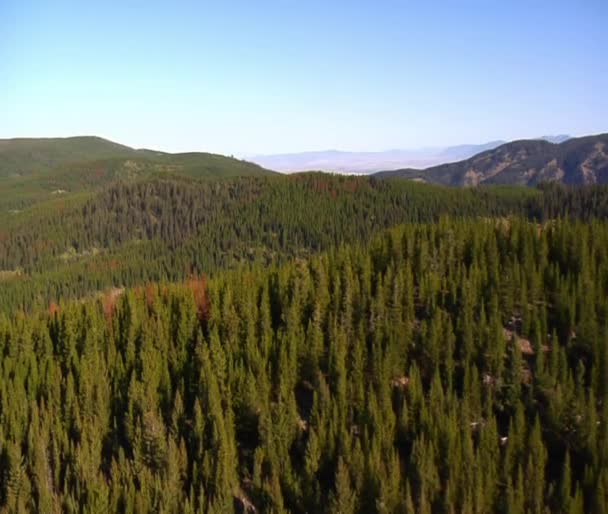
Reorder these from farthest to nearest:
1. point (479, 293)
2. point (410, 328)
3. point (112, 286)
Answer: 1. point (112, 286)
2. point (479, 293)
3. point (410, 328)

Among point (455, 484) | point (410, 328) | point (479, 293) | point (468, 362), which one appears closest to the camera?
point (455, 484)

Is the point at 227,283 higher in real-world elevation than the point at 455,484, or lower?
higher

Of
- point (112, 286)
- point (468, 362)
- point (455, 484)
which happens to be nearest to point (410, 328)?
point (468, 362)

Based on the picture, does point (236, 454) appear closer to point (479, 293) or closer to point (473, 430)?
point (473, 430)

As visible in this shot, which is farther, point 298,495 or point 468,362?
point 468,362

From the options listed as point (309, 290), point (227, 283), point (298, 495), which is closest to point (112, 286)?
point (227, 283)

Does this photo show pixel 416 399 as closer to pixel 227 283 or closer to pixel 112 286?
pixel 227 283
